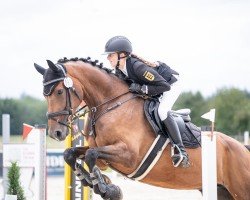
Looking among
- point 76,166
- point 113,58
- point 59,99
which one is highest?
point 113,58

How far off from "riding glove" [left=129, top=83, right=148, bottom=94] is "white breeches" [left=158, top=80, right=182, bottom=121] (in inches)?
11.0

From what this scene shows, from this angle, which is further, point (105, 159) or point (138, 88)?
point (138, 88)

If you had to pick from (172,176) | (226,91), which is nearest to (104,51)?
(172,176)

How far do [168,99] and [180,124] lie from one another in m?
0.35

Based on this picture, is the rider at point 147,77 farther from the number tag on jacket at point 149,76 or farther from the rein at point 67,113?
the rein at point 67,113

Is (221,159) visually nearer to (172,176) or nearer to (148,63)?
(172,176)

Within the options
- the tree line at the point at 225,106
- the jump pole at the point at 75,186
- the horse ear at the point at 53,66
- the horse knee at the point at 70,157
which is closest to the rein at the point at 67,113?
the horse ear at the point at 53,66

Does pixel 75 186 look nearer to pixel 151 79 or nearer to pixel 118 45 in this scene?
pixel 151 79

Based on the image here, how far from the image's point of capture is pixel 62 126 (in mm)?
6148

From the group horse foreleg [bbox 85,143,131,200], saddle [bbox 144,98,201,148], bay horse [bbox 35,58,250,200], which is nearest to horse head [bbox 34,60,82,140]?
bay horse [bbox 35,58,250,200]

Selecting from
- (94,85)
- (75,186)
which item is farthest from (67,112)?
(75,186)

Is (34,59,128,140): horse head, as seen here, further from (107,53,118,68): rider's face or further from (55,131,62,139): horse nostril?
(107,53,118,68): rider's face

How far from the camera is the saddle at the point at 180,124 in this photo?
6.67 m

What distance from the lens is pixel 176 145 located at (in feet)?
21.9
